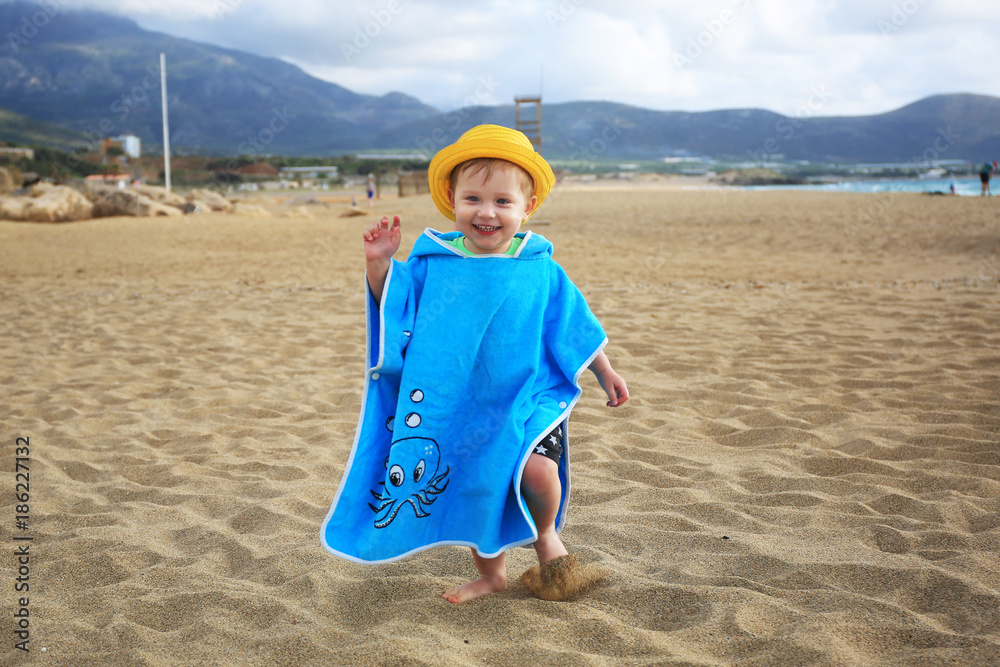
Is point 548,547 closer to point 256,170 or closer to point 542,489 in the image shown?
point 542,489

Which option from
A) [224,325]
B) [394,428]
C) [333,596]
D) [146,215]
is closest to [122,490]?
[333,596]

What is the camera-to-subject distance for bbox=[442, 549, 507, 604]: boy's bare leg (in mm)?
2215

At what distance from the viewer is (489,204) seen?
212 cm

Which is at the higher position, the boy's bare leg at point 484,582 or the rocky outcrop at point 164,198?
the rocky outcrop at point 164,198

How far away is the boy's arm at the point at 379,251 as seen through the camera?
2127mm

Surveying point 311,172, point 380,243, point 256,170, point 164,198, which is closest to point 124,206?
point 164,198

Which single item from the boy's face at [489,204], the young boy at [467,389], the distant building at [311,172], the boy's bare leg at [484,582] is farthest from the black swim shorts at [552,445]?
the distant building at [311,172]

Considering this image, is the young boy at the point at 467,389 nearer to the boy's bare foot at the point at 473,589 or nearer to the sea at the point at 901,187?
the boy's bare foot at the point at 473,589

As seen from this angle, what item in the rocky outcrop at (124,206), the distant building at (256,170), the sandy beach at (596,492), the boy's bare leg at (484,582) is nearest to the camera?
the sandy beach at (596,492)

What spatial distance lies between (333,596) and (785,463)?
2109 millimetres

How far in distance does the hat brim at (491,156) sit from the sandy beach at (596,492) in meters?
1.26

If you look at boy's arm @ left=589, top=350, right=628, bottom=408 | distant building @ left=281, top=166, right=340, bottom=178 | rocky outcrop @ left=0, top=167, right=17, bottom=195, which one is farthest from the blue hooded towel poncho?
distant building @ left=281, top=166, right=340, bottom=178

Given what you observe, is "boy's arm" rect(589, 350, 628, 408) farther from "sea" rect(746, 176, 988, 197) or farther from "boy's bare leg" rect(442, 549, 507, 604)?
"sea" rect(746, 176, 988, 197)

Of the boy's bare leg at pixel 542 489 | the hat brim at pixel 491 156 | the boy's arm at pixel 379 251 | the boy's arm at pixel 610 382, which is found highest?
the hat brim at pixel 491 156
